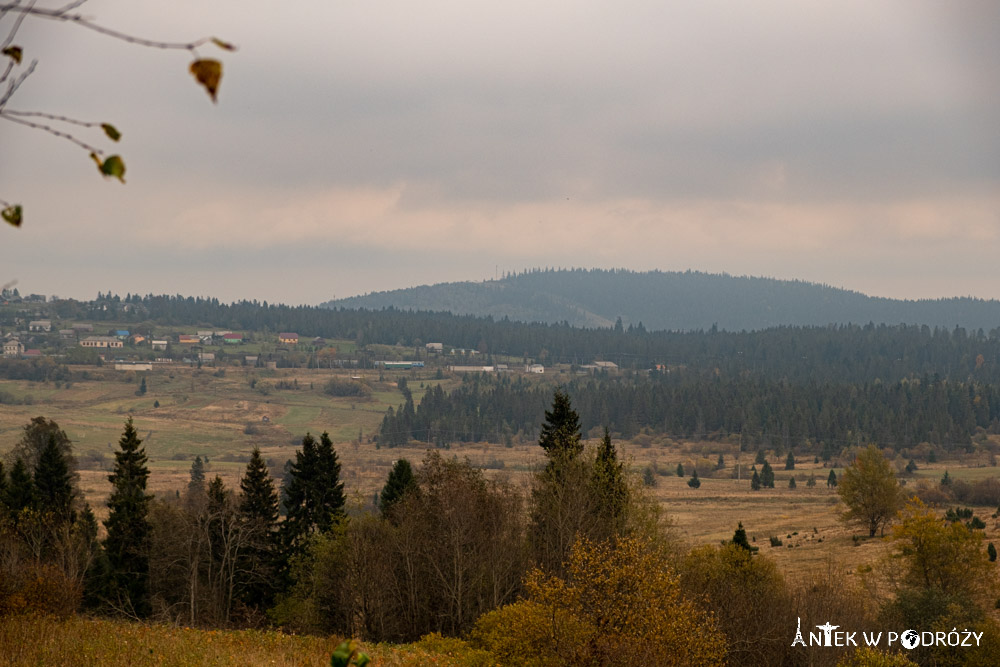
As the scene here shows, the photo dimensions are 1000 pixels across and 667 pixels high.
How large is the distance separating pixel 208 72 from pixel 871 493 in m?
88.9

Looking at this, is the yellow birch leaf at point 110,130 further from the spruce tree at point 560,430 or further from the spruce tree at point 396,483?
the spruce tree at point 396,483

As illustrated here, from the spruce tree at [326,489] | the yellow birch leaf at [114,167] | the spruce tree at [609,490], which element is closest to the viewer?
the yellow birch leaf at [114,167]

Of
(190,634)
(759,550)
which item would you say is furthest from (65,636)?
(759,550)

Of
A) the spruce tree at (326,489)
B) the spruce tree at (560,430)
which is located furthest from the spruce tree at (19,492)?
the spruce tree at (560,430)

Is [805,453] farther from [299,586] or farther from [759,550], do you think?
[299,586]

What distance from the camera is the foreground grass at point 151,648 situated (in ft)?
58.1

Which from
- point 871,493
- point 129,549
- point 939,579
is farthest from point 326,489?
point 871,493

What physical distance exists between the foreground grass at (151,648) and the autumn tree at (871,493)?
69.1m

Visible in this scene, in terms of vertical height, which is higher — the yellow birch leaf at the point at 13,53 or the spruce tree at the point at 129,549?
the yellow birch leaf at the point at 13,53

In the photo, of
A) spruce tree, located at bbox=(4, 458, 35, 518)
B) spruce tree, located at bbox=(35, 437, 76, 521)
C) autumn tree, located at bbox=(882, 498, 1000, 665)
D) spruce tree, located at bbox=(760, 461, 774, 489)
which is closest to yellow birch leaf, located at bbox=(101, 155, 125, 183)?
autumn tree, located at bbox=(882, 498, 1000, 665)

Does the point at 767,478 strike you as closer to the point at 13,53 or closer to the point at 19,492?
the point at 19,492

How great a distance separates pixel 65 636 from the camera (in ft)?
65.2

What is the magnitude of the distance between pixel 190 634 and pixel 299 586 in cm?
2432

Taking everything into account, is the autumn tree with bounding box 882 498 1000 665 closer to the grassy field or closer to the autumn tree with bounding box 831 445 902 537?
the grassy field
